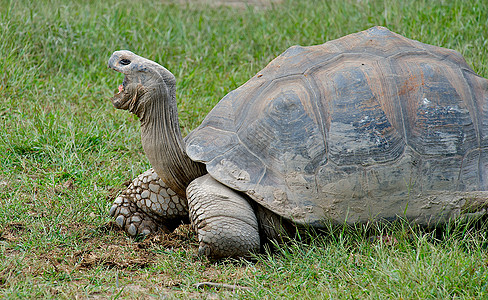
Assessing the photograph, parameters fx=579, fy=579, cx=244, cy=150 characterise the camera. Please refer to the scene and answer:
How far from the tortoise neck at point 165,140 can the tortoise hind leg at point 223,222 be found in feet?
0.85

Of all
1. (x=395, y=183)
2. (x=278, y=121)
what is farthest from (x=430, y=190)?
(x=278, y=121)

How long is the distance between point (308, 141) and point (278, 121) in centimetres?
21

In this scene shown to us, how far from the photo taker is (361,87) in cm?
324

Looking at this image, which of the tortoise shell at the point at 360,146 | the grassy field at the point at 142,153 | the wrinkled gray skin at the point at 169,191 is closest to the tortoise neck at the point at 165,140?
the wrinkled gray skin at the point at 169,191

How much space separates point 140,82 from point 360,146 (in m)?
1.29

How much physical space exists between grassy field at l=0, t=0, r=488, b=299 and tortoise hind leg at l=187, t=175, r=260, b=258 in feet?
0.31

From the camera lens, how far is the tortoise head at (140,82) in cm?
329

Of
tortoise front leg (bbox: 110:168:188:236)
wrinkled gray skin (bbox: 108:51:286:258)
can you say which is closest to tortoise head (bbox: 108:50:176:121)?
wrinkled gray skin (bbox: 108:51:286:258)

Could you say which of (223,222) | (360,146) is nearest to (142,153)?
(223,222)

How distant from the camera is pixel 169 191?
3666 mm

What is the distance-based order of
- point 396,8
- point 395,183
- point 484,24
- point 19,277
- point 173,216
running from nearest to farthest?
point 19,277 → point 395,183 → point 173,216 → point 484,24 → point 396,8

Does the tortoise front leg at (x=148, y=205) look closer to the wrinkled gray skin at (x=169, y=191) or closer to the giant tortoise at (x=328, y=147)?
A: the wrinkled gray skin at (x=169, y=191)

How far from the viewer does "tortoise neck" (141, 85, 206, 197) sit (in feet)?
11.0

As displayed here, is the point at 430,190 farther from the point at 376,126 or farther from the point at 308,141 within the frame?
the point at 308,141
